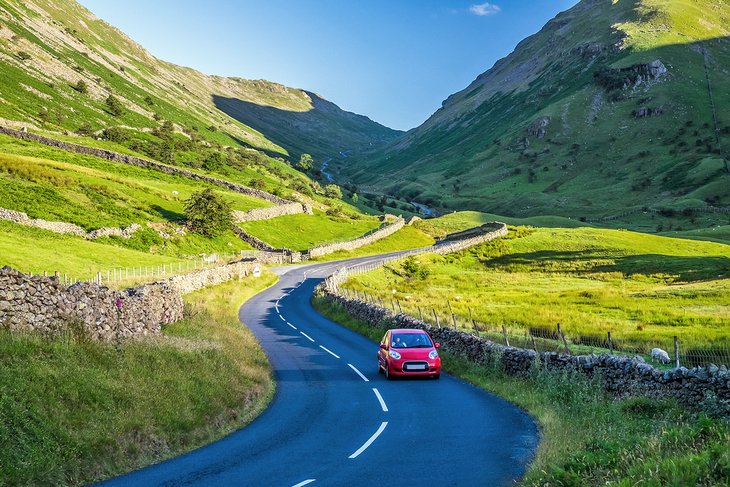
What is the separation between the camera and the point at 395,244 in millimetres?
101938

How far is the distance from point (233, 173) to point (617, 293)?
10360 centimetres

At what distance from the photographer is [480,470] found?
11906 mm

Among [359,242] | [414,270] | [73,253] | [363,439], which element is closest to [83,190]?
[73,253]

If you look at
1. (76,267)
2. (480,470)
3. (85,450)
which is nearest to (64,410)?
(85,450)

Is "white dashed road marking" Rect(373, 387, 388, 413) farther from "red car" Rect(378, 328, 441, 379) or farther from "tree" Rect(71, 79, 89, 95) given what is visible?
"tree" Rect(71, 79, 89, 95)

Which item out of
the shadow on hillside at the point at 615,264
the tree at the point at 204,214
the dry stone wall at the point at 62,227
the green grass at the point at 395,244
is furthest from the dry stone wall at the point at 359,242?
the dry stone wall at the point at 62,227

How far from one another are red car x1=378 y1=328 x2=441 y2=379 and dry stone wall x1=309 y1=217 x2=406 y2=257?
6218 centimetres

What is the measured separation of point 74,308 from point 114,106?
531 ft

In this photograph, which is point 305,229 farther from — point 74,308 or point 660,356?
point 74,308

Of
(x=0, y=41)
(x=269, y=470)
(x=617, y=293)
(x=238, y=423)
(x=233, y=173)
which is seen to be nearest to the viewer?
(x=269, y=470)

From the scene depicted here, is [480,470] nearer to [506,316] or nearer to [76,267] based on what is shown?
[506,316]

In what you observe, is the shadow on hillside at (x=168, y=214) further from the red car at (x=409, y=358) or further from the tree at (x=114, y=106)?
the tree at (x=114, y=106)

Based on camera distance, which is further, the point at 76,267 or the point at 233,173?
the point at 233,173

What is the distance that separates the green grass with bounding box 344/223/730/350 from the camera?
34219 millimetres
